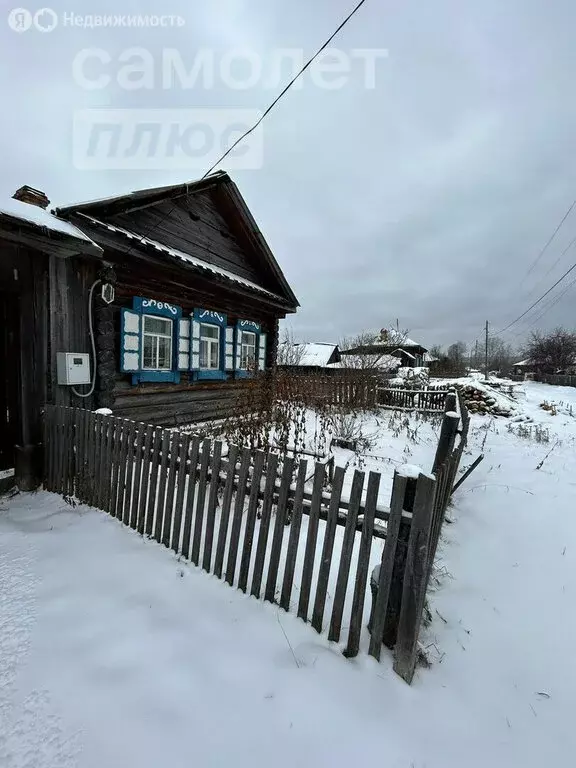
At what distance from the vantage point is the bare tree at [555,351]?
37500 millimetres

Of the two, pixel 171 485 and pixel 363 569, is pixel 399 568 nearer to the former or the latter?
pixel 363 569

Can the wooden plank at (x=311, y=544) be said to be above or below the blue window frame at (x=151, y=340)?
below

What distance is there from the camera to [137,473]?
3.42 meters

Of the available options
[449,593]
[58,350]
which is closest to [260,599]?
[449,593]

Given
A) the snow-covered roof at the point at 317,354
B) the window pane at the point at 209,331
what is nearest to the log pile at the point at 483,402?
the window pane at the point at 209,331

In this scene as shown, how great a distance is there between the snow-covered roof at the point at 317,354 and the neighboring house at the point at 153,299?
96.1 ft

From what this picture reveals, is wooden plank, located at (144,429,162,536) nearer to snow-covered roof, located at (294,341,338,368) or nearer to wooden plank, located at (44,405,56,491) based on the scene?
wooden plank, located at (44,405,56,491)

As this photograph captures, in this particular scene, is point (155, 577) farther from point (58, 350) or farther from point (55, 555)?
point (58, 350)

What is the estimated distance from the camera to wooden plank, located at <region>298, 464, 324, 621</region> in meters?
2.32

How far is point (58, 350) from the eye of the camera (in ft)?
16.4

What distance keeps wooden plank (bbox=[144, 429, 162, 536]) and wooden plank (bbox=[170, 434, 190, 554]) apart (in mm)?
286

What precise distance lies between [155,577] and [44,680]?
0.93m

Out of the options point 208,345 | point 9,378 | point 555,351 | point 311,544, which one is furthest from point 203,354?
point 555,351

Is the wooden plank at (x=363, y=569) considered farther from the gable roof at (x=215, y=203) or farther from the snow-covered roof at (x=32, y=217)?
the gable roof at (x=215, y=203)
